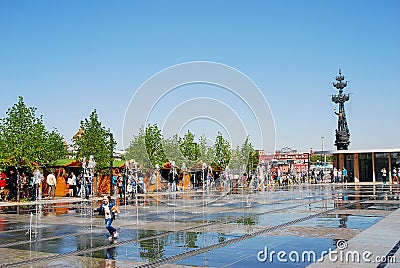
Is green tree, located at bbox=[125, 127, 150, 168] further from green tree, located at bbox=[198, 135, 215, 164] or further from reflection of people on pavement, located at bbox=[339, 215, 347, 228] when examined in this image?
reflection of people on pavement, located at bbox=[339, 215, 347, 228]

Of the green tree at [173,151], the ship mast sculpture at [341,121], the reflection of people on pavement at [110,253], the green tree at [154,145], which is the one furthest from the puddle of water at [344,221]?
the ship mast sculpture at [341,121]

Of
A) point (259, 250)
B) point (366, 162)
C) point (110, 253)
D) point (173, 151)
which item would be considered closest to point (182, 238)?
point (110, 253)

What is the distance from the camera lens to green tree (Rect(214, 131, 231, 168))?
211 feet

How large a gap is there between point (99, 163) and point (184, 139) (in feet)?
69.0

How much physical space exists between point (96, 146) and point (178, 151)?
17.6m

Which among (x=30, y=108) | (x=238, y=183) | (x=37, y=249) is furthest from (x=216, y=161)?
(x=37, y=249)

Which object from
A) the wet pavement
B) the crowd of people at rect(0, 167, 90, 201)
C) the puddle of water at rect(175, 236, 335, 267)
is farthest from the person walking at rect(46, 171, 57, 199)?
the puddle of water at rect(175, 236, 335, 267)

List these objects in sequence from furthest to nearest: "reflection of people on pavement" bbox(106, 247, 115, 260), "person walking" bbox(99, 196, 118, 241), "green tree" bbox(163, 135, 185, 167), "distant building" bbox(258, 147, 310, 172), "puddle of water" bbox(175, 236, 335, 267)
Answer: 1. "distant building" bbox(258, 147, 310, 172)
2. "green tree" bbox(163, 135, 185, 167)
3. "person walking" bbox(99, 196, 118, 241)
4. "reflection of people on pavement" bbox(106, 247, 115, 260)
5. "puddle of water" bbox(175, 236, 335, 267)

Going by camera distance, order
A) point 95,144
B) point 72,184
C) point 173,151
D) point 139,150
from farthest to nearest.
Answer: point 173,151 < point 139,150 < point 95,144 < point 72,184

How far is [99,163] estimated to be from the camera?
3441 centimetres

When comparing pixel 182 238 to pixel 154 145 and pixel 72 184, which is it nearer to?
pixel 72 184

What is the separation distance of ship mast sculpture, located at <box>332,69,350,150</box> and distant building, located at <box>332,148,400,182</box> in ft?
31.7

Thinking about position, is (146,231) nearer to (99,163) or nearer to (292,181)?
(99,163)

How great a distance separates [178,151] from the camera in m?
51.5
